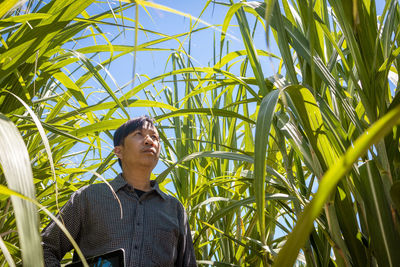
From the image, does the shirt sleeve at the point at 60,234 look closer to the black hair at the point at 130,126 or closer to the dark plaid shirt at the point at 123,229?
the dark plaid shirt at the point at 123,229

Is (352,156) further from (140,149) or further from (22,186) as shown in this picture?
(140,149)

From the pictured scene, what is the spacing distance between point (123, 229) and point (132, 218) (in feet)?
0.14

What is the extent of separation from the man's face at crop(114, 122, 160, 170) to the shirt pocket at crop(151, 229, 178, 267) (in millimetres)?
186

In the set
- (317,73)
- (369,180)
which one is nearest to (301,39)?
(317,73)

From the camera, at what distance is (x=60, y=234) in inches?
41.1

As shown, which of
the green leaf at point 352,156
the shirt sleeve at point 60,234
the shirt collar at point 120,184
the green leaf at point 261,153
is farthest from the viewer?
the shirt collar at point 120,184

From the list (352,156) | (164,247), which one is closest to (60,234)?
(164,247)

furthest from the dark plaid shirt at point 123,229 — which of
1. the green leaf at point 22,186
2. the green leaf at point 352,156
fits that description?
the green leaf at point 352,156

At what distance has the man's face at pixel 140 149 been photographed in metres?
1.21

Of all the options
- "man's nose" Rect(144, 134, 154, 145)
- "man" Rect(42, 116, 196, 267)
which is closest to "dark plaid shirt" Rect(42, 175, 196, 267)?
"man" Rect(42, 116, 196, 267)

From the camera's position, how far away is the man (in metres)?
1.08

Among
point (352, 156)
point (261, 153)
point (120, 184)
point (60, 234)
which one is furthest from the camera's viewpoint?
point (120, 184)

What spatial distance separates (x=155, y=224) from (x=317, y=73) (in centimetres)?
58

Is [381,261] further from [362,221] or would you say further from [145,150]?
[145,150]
